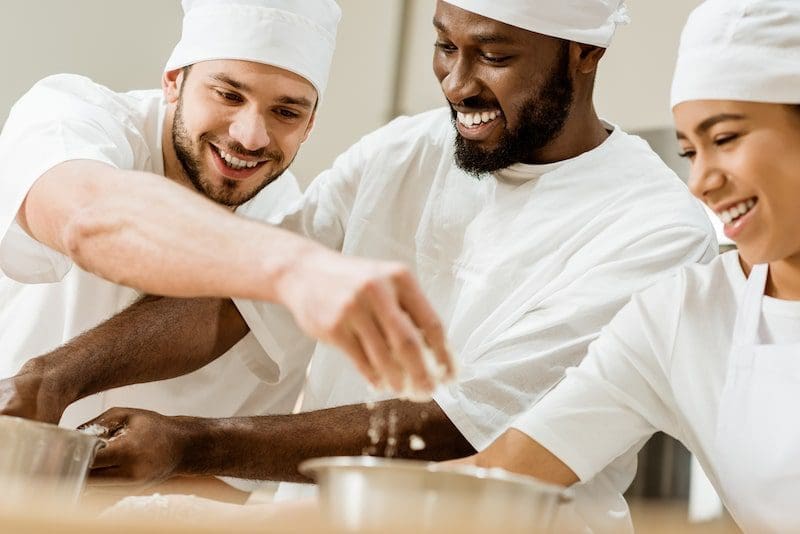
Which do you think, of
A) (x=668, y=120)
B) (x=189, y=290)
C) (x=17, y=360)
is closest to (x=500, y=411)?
(x=189, y=290)

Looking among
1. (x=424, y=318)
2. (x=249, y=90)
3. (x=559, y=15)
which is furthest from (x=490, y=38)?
(x=424, y=318)

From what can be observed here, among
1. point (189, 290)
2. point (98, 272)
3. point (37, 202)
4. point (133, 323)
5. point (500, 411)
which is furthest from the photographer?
point (133, 323)

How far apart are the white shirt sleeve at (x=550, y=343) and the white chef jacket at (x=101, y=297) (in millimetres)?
590

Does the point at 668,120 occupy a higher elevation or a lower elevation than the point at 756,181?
higher

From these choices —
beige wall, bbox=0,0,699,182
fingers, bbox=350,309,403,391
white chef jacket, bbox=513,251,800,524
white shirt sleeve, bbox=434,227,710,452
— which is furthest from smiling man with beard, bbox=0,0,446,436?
beige wall, bbox=0,0,699,182

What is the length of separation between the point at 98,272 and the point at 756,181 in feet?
3.00

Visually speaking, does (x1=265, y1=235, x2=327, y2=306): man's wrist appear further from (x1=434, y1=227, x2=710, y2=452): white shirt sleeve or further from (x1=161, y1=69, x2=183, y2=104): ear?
(x1=161, y1=69, x2=183, y2=104): ear

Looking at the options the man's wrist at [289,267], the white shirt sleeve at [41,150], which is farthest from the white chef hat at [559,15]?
the man's wrist at [289,267]

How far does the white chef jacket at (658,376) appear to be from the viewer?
167 centimetres

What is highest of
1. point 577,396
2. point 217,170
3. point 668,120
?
point 668,120

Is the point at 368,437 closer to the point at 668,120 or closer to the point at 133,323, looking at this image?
the point at 133,323

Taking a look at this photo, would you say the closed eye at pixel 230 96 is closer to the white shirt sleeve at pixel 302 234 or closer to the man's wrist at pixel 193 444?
the white shirt sleeve at pixel 302 234

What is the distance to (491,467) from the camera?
5.50 feet

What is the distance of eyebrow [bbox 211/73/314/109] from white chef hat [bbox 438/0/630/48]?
40cm
